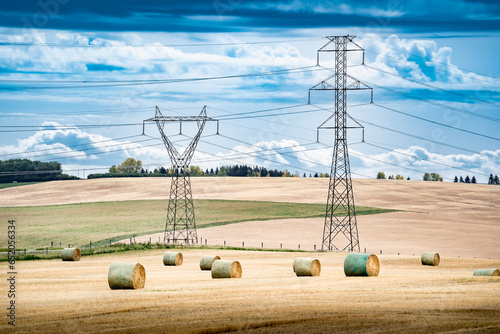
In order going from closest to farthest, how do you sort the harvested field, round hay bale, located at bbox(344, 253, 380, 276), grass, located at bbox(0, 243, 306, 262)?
the harvested field < round hay bale, located at bbox(344, 253, 380, 276) < grass, located at bbox(0, 243, 306, 262)

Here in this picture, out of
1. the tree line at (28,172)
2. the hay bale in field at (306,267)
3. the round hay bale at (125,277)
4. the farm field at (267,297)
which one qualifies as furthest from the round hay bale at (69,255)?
the tree line at (28,172)

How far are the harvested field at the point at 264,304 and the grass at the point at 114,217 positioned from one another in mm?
43778

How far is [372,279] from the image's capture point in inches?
1257

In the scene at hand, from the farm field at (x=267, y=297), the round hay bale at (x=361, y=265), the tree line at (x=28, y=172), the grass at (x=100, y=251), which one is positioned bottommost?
the grass at (x=100, y=251)

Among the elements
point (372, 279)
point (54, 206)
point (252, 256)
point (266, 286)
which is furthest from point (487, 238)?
point (54, 206)

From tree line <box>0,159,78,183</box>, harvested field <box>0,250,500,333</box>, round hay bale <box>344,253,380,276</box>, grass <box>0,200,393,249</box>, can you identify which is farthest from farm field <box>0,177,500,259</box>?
harvested field <box>0,250,500,333</box>

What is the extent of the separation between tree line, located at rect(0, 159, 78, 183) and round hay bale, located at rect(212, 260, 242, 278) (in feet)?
404

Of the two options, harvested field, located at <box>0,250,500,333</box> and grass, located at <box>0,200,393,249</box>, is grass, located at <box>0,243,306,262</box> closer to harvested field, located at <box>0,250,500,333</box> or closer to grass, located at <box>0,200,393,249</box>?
grass, located at <box>0,200,393,249</box>

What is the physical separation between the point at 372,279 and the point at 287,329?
14674 millimetres

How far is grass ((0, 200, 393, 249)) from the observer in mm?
79875

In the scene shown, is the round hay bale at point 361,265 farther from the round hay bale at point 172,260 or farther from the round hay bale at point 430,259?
the round hay bale at point 172,260

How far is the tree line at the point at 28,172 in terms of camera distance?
162375mm

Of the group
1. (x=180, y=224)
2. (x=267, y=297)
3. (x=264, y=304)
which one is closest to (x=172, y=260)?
(x=267, y=297)

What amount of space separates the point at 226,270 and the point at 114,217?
67.0 metres
